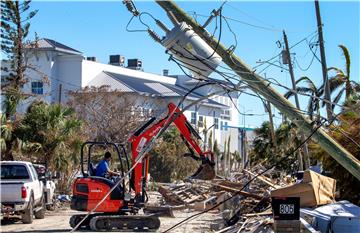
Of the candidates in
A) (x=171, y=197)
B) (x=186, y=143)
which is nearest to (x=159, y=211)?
(x=186, y=143)

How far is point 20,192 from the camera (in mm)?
19500

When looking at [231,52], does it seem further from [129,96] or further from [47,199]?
[129,96]

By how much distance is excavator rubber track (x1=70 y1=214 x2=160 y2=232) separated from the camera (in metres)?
18.6

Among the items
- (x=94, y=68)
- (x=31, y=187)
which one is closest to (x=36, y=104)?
(x=31, y=187)

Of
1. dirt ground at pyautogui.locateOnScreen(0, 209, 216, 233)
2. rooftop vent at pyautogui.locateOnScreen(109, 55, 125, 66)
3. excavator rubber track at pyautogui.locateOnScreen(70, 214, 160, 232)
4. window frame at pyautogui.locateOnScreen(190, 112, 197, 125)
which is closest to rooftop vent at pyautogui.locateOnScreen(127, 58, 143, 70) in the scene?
rooftop vent at pyautogui.locateOnScreen(109, 55, 125, 66)

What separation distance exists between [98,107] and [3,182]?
2755 centimetres

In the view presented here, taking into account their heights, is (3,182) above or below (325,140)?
below

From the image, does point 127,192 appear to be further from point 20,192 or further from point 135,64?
point 135,64

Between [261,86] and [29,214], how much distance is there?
37.9 ft

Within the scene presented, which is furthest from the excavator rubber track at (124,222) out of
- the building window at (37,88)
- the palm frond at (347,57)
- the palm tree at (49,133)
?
the building window at (37,88)

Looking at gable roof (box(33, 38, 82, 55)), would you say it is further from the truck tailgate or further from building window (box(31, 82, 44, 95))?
the truck tailgate

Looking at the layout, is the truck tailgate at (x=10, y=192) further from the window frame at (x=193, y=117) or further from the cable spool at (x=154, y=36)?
the window frame at (x=193, y=117)

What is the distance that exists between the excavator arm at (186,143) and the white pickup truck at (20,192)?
11.1 ft

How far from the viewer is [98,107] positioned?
153 feet
